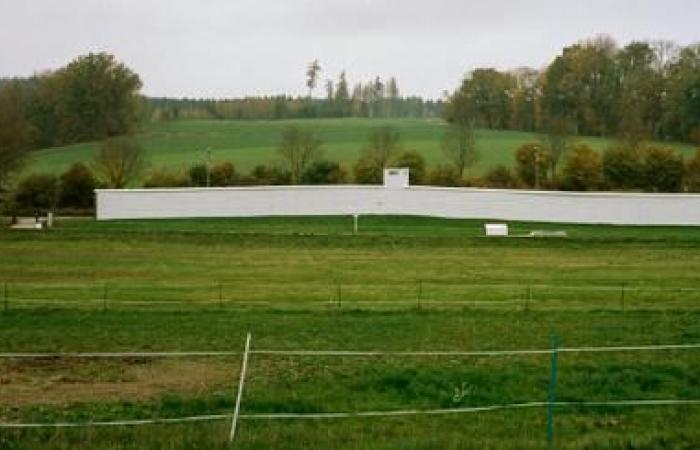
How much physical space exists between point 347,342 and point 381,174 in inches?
2074

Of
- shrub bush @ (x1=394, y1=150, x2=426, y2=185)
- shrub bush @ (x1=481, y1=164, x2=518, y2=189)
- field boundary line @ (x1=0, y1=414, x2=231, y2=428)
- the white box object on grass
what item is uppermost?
shrub bush @ (x1=394, y1=150, x2=426, y2=185)

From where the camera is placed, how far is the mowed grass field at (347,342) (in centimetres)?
1120

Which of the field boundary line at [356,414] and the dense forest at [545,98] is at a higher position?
the dense forest at [545,98]

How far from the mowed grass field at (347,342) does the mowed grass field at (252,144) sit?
42.2 meters

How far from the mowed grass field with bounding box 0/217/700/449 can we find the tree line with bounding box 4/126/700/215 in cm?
2422

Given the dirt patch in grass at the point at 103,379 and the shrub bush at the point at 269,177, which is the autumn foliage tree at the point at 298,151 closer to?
the shrub bush at the point at 269,177

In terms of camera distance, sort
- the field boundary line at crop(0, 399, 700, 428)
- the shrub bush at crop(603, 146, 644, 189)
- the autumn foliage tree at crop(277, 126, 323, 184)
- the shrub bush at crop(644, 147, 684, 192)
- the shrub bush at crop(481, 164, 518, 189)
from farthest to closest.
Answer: the autumn foliage tree at crop(277, 126, 323, 184)
the shrub bush at crop(481, 164, 518, 189)
the shrub bush at crop(603, 146, 644, 189)
the shrub bush at crop(644, 147, 684, 192)
the field boundary line at crop(0, 399, 700, 428)

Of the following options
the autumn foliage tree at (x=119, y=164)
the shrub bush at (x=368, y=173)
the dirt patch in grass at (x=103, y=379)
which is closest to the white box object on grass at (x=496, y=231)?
the shrub bush at (x=368, y=173)

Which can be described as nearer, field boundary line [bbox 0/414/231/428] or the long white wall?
field boundary line [bbox 0/414/231/428]

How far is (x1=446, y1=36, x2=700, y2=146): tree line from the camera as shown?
9319 centimetres

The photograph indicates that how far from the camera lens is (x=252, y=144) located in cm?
10944

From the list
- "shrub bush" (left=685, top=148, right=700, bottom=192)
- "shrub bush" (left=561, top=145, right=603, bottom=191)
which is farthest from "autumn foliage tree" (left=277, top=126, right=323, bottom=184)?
"shrub bush" (left=685, top=148, right=700, bottom=192)

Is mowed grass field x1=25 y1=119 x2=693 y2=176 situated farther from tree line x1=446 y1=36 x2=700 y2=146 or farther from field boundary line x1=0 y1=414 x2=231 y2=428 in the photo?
field boundary line x1=0 y1=414 x2=231 y2=428

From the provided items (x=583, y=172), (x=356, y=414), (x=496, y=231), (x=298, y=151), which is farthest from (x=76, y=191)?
(x=356, y=414)
